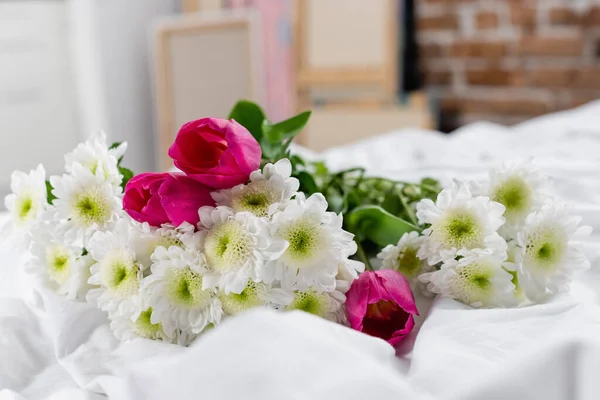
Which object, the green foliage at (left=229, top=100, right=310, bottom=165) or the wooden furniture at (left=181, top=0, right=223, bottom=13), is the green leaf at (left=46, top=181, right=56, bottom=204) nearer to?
the green foliage at (left=229, top=100, right=310, bottom=165)

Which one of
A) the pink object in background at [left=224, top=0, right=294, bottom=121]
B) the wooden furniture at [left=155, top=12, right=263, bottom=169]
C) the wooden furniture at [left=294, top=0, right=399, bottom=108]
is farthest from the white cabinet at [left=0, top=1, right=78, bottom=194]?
the wooden furniture at [left=294, top=0, right=399, bottom=108]

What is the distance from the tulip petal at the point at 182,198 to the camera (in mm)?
568

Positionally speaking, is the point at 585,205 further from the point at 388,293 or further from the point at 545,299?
the point at 388,293

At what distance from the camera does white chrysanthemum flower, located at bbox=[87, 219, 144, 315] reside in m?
0.58

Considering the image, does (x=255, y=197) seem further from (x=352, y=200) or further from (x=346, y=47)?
(x=346, y=47)

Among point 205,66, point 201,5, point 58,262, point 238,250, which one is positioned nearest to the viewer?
point 238,250

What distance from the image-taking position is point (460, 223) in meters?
0.60

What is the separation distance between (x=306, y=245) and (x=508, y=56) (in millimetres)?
2379

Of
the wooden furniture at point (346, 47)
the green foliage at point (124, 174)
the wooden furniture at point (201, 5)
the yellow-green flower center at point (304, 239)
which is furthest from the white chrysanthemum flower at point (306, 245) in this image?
the wooden furniture at point (201, 5)

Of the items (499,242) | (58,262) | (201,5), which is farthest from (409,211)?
(201,5)

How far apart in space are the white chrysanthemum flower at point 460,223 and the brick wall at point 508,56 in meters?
2.15

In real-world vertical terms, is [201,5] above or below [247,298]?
above

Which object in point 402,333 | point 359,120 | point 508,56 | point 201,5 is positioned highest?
point 201,5

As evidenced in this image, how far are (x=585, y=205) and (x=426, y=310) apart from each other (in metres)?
0.34
